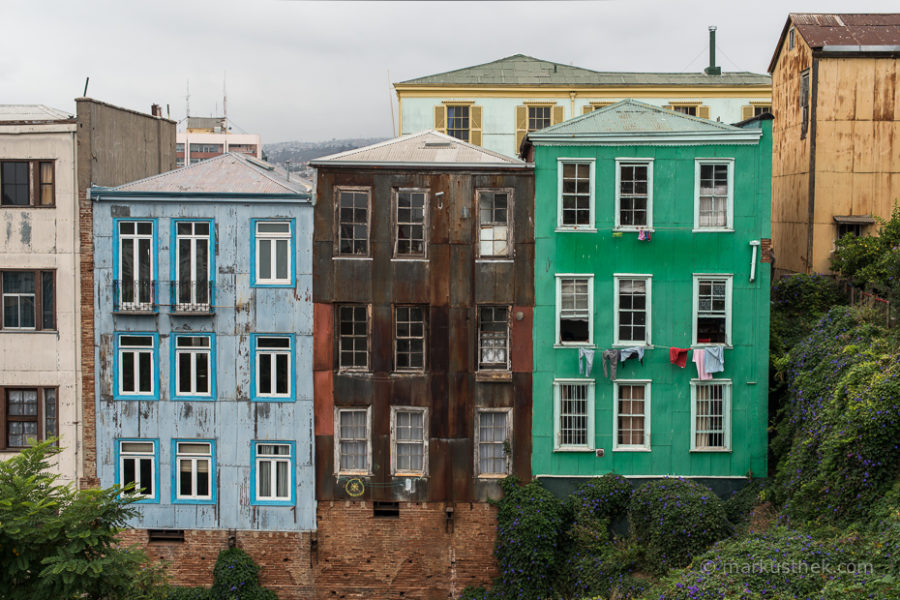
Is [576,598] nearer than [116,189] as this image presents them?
Yes

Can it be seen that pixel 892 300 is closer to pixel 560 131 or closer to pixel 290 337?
pixel 560 131

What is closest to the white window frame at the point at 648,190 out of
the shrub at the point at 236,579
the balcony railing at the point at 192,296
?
the balcony railing at the point at 192,296

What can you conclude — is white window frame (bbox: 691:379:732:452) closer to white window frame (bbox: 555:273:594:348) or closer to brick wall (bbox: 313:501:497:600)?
white window frame (bbox: 555:273:594:348)

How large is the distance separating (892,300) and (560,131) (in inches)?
419

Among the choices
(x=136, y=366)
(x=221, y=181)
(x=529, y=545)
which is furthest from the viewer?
(x=221, y=181)

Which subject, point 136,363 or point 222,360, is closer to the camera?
point 222,360

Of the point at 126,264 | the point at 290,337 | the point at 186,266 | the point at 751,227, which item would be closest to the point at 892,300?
the point at 751,227

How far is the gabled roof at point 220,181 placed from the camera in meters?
27.9

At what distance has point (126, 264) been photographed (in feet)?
92.0

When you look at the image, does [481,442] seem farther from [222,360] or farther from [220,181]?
[220,181]

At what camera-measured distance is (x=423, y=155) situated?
28.3m

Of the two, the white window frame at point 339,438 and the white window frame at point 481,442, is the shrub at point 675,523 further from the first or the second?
the white window frame at point 339,438

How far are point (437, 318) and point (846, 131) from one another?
17495 millimetres

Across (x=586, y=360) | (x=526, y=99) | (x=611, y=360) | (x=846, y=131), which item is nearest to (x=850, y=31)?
(x=846, y=131)
